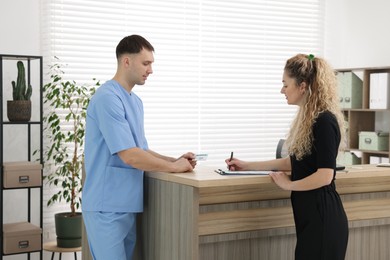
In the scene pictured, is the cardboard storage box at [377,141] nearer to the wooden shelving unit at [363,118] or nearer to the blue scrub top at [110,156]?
the wooden shelving unit at [363,118]

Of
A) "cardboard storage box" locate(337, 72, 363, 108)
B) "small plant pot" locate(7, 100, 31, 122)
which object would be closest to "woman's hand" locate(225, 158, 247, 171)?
"small plant pot" locate(7, 100, 31, 122)

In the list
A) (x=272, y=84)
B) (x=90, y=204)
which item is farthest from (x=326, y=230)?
(x=272, y=84)

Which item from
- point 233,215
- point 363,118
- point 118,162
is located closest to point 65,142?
point 118,162

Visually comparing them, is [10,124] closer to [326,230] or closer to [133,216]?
[133,216]

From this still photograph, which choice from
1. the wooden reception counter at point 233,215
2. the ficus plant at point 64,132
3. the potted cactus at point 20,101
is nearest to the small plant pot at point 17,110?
the potted cactus at point 20,101

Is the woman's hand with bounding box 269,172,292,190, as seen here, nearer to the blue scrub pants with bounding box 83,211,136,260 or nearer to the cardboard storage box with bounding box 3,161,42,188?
the blue scrub pants with bounding box 83,211,136,260

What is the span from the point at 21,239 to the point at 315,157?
7.73 ft

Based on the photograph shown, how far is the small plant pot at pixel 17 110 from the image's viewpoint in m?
4.02

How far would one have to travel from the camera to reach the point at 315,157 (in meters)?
2.40

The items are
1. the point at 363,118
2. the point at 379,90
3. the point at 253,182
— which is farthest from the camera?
the point at 363,118

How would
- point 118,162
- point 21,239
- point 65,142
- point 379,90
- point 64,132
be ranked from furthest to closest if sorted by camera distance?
point 379,90 → point 64,132 → point 65,142 → point 21,239 → point 118,162

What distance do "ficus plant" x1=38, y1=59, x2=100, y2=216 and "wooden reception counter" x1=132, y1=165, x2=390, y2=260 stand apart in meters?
1.53

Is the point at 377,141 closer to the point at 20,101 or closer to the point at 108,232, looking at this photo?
A: the point at 20,101

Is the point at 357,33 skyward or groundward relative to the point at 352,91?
skyward
